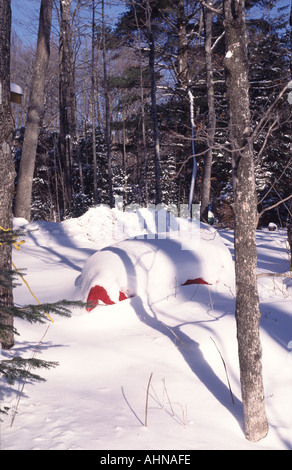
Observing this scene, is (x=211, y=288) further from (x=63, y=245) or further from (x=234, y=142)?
(x=63, y=245)

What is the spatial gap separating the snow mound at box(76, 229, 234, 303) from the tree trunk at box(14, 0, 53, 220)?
626 cm

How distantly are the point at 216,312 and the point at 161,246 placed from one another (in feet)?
4.95

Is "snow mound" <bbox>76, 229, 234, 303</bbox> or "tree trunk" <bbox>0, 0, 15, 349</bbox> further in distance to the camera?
"snow mound" <bbox>76, 229, 234, 303</bbox>

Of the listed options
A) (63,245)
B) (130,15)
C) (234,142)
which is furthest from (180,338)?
(130,15)

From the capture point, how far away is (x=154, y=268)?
5988 mm

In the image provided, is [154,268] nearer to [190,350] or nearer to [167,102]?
[190,350]

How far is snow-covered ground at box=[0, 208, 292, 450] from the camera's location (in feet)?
9.68

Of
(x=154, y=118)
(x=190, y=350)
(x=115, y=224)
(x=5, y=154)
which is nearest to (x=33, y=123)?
(x=115, y=224)

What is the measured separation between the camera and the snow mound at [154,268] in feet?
18.8

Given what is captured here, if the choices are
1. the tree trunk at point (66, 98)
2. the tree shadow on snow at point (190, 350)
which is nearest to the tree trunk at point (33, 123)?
the tree trunk at point (66, 98)

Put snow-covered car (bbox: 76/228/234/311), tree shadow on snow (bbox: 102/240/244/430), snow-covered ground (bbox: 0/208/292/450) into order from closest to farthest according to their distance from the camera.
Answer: snow-covered ground (bbox: 0/208/292/450) < tree shadow on snow (bbox: 102/240/244/430) < snow-covered car (bbox: 76/228/234/311)

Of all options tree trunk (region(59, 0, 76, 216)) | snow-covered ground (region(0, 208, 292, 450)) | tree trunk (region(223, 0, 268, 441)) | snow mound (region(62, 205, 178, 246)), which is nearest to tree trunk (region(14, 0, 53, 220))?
snow mound (region(62, 205, 178, 246))

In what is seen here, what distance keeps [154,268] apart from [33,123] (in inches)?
297

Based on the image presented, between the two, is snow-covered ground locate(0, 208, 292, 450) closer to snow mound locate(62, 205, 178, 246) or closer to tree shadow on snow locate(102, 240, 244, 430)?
tree shadow on snow locate(102, 240, 244, 430)
